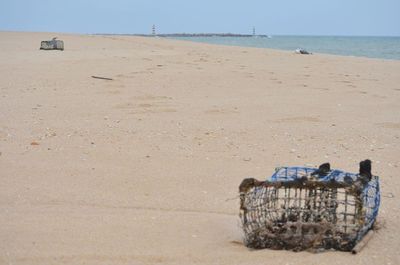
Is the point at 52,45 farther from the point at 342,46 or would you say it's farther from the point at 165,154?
the point at 342,46

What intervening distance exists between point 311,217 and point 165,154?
8.13 ft

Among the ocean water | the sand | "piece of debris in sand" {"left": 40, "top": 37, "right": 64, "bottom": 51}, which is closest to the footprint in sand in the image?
the sand

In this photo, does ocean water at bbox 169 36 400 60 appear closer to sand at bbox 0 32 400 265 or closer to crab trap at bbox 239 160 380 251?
sand at bbox 0 32 400 265

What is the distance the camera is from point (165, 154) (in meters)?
6.16

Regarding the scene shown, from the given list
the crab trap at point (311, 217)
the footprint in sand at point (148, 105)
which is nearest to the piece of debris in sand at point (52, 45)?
the footprint in sand at point (148, 105)

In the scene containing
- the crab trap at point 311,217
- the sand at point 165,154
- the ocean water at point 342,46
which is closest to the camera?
the crab trap at point 311,217

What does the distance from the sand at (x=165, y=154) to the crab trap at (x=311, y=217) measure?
121 millimetres

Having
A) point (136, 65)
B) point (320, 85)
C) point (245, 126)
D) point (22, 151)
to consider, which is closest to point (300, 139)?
point (245, 126)

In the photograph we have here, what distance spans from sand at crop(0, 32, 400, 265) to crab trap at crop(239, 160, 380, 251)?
0.40 feet

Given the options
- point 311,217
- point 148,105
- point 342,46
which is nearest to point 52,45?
point 148,105

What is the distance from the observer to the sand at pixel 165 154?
3877 millimetres

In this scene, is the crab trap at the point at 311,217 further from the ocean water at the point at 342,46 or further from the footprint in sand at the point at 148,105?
the ocean water at the point at 342,46

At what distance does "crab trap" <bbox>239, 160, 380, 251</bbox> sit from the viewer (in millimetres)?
3678

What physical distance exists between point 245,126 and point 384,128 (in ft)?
5.76
